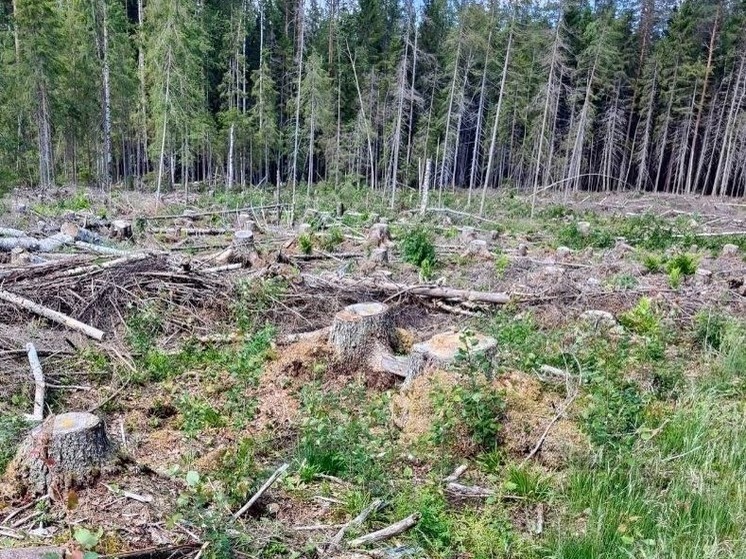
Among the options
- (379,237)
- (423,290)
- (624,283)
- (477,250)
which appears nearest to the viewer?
(423,290)

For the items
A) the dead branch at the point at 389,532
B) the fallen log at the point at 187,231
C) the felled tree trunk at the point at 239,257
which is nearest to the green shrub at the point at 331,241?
the felled tree trunk at the point at 239,257

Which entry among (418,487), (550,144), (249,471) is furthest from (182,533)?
(550,144)

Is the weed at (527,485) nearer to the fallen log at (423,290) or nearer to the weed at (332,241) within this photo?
the fallen log at (423,290)

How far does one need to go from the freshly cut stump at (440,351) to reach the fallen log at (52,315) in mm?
3370

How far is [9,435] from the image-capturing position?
364cm

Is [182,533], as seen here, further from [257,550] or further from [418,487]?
[418,487]

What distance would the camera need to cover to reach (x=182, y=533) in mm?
2760

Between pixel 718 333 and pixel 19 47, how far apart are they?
2560 centimetres

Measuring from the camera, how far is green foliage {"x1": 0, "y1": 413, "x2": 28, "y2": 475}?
3430mm

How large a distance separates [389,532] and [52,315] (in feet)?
15.6

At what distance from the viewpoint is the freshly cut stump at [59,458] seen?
9.93ft

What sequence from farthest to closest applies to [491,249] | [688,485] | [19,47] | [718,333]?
1. [19,47]
2. [491,249]
3. [718,333]
4. [688,485]

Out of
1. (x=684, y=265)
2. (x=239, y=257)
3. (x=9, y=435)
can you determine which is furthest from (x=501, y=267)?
(x=9, y=435)

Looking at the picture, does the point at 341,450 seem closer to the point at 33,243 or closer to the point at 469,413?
the point at 469,413
